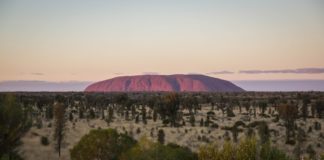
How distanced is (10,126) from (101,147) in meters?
6.36

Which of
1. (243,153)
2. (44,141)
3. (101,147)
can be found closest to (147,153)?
(101,147)

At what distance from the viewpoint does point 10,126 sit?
89.5 ft

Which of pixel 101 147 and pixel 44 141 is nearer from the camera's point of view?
pixel 101 147

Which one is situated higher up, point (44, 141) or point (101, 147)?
point (101, 147)

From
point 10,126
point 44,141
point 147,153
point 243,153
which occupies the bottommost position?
point 44,141

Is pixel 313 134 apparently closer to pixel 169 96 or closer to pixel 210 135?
pixel 210 135

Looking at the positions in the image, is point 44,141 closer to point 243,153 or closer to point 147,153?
point 147,153

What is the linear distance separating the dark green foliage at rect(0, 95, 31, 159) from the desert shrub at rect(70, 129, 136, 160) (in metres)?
4.24

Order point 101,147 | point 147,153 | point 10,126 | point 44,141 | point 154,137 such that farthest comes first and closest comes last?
point 154,137, point 44,141, point 10,126, point 101,147, point 147,153

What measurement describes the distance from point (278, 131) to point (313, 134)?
4.06 metres

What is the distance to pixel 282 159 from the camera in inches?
813

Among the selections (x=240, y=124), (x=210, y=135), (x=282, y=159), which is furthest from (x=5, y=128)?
(x=240, y=124)

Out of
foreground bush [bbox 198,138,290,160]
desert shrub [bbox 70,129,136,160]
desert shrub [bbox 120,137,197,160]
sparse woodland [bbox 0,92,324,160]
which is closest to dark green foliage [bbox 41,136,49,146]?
sparse woodland [bbox 0,92,324,160]

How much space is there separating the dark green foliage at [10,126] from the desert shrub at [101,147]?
4.24 m
